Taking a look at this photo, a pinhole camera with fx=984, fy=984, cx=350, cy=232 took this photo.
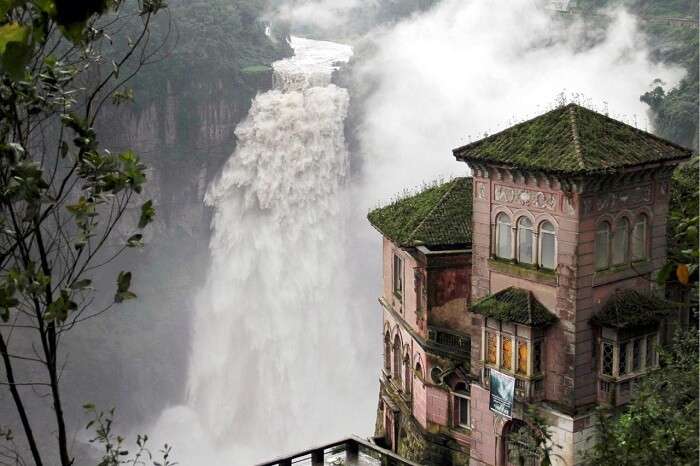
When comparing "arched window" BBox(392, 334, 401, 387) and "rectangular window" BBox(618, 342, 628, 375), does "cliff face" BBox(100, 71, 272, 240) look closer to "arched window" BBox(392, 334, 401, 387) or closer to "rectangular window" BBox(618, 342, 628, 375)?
"arched window" BBox(392, 334, 401, 387)

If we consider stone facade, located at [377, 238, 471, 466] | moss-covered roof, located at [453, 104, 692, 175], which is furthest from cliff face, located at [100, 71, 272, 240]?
moss-covered roof, located at [453, 104, 692, 175]

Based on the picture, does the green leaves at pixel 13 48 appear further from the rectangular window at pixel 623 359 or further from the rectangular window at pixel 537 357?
the rectangular window at pixel 623 359

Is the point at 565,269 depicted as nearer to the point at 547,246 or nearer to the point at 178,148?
the point at 547,246

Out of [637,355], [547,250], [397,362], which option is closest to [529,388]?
[637,355]

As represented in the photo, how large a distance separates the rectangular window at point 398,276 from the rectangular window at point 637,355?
7.52 metres

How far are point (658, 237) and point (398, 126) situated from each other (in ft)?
156

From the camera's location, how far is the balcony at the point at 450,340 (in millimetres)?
24047

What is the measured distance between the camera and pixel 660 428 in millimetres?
12656

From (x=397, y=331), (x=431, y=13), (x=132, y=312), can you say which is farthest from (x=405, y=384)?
(x=431, y=13)

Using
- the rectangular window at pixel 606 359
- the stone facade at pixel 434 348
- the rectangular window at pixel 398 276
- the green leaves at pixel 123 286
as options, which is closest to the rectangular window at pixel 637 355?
the rectangular window at pixel 606 359

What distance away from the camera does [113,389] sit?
2264 inches

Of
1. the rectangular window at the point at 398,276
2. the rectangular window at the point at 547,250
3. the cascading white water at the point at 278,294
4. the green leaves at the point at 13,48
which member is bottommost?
the cascading white water at the point at 278,294

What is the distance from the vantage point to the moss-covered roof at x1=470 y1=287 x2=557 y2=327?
20.7 metres

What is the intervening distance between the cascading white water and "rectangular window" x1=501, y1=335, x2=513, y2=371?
29.7 metres
